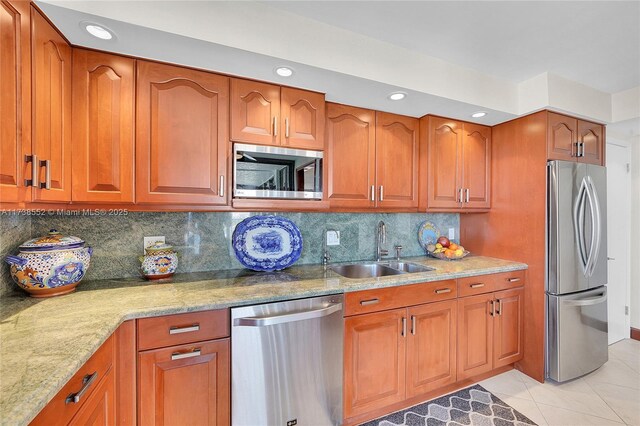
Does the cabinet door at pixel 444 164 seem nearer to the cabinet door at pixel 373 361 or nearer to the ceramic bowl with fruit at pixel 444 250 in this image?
the ceramic bowl with fruit at pixel 444 250

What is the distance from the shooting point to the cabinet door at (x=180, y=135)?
4.71ft

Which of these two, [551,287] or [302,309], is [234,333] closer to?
[302,309]

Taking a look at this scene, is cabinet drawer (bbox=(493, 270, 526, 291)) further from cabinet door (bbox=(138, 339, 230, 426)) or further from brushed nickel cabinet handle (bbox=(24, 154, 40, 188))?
brushed nickel cabinet handle (bbox=(24, 154, 40, 188))

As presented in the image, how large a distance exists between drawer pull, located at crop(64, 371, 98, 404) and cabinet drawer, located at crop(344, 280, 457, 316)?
112cm

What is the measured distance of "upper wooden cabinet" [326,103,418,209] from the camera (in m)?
1.96

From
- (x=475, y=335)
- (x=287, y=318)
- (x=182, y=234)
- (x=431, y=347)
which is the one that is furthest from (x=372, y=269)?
(x=182, y=234)

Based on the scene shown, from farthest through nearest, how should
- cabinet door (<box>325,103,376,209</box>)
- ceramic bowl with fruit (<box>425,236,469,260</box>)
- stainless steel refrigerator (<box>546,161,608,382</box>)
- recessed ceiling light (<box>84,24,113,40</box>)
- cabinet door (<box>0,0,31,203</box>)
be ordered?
ceramic bowl with fruit (<box>425,236,469,260</box>) < stainless steel refrigerator (<box>546,161,608,382</box>) < cabinet door (<box>325,103,376,209</box>) < recessed ceiling light (<box>84,24,113,40</box>) < cabinet door (<box>0,0,31,203</box>)

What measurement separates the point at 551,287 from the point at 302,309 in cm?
198

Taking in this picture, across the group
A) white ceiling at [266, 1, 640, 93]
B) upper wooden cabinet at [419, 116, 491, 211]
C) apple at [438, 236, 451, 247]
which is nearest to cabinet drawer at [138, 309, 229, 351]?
white ceiling at [266, 1, 640, 93]

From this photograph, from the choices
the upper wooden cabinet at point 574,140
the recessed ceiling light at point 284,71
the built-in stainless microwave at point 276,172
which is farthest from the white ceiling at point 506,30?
the built-in stainless microwave at point 276,172

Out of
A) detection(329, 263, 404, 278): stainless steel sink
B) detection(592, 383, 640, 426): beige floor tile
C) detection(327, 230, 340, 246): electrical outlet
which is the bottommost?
detection(592, 383, 640, 426): beige floor tile

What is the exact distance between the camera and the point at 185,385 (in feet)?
4.14

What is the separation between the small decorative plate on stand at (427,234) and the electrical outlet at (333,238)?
0.87m

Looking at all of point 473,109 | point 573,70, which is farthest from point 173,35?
point 573,70
